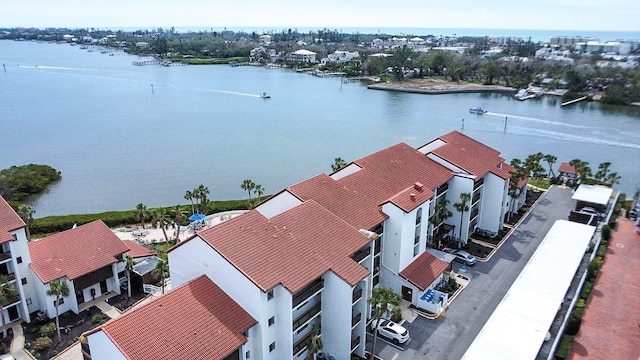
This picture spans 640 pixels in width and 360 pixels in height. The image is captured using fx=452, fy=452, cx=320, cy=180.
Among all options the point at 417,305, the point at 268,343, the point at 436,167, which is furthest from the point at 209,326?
the point at 436,167

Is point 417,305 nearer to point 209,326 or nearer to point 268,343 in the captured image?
point 268,343

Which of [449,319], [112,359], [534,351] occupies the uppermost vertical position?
[112,359]

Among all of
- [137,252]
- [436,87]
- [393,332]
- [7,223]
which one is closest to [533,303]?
[393,332]

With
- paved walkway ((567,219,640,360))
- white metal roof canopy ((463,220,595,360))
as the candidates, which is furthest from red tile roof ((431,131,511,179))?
paved walkway ((567,219,640,360))

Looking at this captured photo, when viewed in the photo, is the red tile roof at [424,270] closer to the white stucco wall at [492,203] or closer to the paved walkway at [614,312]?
the paved walkway at [614,312]

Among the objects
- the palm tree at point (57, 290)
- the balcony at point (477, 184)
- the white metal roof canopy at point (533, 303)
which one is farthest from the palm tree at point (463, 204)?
the palm tree at point (57, 290)

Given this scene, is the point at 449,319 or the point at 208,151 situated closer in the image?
the point at 449,319

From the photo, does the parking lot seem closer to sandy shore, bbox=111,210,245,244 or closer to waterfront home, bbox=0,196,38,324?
waterfront home, bbox=0,196,38,324
